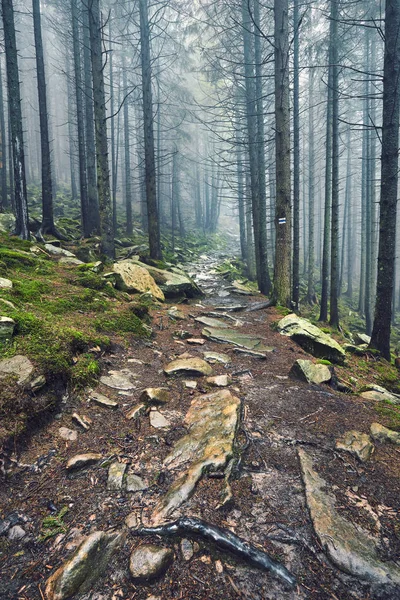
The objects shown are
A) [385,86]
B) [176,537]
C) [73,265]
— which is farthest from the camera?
[73,265]

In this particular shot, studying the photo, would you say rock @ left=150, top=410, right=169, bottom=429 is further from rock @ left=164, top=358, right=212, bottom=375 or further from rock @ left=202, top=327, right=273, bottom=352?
rock @ left=202, top=327, right=273, bottom=352

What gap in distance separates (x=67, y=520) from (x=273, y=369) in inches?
119

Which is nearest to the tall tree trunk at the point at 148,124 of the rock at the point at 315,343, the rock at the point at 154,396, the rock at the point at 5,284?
the rock at the point at 315,343

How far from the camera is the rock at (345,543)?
58.4 inches

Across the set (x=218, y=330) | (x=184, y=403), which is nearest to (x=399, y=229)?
(x=218, y=330)

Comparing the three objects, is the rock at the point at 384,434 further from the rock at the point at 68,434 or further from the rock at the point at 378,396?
the rock at the point at 68,434

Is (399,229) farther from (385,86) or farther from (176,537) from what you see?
(176,537)

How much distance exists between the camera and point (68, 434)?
243cm

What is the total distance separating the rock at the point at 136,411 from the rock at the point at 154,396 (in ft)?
0.29

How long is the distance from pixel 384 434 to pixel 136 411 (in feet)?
7.52

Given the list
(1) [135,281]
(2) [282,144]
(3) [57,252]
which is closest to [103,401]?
(1) [135,281]

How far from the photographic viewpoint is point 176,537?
1644mm

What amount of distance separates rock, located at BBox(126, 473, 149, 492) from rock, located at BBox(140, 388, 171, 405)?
91 cm

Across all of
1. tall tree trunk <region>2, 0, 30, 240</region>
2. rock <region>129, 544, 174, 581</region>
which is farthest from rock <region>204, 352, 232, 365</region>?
tall tree trunk <region>2, 0, 30, 240</region>
